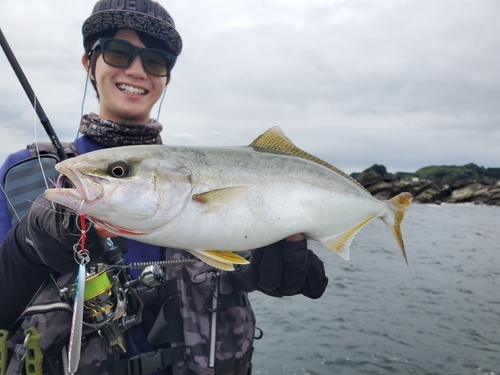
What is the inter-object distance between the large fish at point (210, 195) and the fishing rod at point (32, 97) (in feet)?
2.67

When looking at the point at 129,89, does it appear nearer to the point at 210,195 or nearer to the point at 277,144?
the point at 277,144

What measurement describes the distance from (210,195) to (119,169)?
1.86 ft

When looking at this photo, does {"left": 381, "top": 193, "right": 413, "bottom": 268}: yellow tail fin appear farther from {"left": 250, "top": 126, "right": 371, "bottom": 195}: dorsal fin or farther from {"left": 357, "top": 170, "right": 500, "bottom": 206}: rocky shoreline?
{"left": 357, "top": 170, "right": 500, "bottom": 206}: rocky shoreline

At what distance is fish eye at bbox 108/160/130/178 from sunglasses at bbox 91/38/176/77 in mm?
1469

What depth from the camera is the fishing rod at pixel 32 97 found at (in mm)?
→ 2820

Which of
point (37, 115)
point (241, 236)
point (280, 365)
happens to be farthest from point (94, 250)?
point (280, 365)

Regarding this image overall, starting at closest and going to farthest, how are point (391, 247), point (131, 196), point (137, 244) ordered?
point (131, 196), point (137, 244), point (391, 247)

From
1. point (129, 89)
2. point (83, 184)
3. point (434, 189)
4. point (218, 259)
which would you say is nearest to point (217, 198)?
point (218, 259)

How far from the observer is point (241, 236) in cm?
247

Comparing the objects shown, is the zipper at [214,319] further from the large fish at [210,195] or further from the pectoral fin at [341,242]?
the pectoral fin at [341,242]

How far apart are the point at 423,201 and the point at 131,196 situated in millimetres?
80465

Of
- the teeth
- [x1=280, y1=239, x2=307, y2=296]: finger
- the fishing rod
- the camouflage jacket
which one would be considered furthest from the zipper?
the teeth

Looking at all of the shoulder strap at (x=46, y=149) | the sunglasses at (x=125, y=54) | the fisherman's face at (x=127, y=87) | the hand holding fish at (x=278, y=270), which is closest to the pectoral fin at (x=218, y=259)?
the hand holding fish at (x=278, y=270)

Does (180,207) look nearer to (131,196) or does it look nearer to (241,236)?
(131,196)
